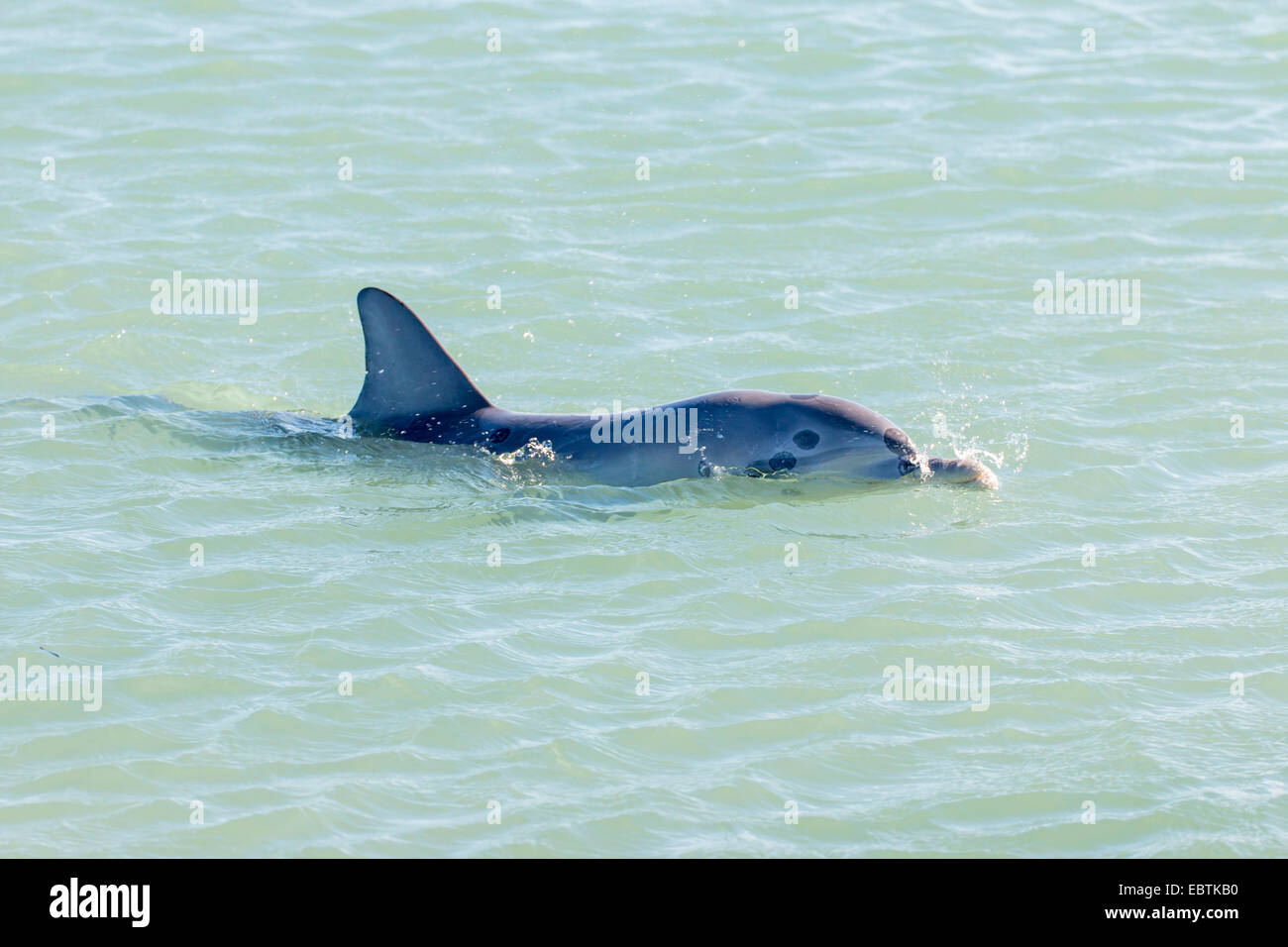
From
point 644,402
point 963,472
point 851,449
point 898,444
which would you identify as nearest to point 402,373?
point 644,402

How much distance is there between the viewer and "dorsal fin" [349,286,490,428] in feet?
43.2

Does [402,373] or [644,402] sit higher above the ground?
[402,373]

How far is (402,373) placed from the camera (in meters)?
13.5

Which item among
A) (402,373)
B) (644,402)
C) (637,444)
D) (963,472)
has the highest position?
(402,373)

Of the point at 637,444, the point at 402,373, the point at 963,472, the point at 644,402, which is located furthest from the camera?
the point at 644,402

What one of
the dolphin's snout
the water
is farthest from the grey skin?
the water

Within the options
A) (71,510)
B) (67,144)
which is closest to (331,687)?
(71,510)

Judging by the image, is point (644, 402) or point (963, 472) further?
point (644, 402)

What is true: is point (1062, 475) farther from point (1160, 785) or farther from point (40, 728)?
point (40, 728)

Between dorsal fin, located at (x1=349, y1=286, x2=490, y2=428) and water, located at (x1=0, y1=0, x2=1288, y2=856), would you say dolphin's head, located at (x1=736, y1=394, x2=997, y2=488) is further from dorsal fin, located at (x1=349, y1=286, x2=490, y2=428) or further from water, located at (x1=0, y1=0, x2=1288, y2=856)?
dorsal fin, located at (x1=349, y1=286, x2=490, y2=428)

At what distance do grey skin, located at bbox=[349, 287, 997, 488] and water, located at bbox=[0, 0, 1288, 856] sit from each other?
0.23m

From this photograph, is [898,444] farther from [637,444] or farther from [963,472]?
[637,444]

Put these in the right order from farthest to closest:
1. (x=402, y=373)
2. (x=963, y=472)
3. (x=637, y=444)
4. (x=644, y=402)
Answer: (x=644, y=402) < (x=402, y=373) < (x=637, y=444) < (x=963, y=472)

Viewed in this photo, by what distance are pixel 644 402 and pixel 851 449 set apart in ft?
9.11
